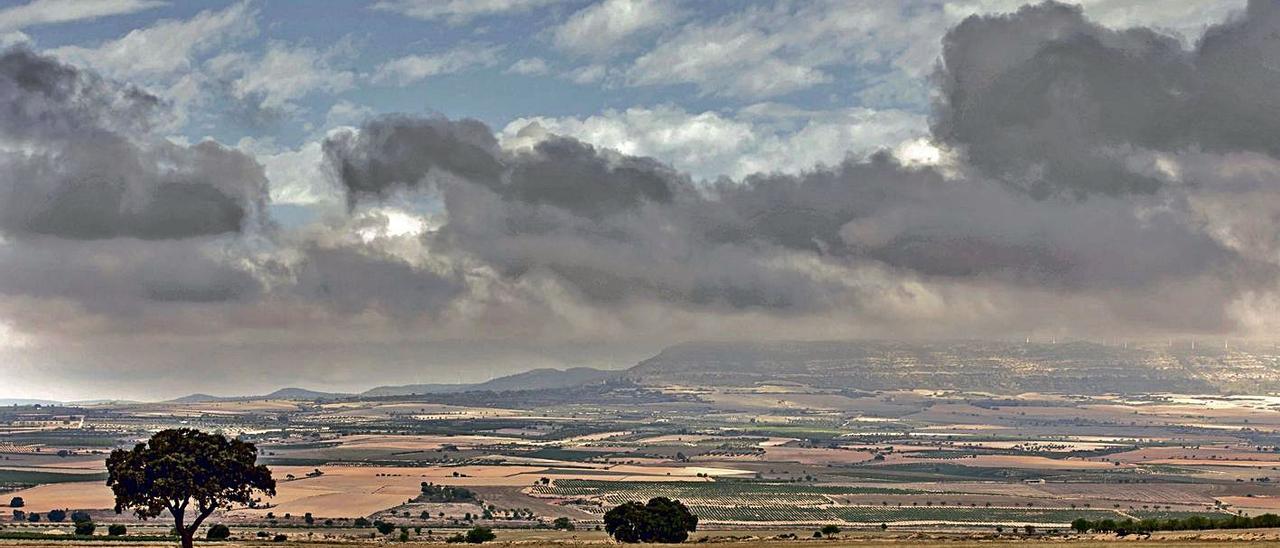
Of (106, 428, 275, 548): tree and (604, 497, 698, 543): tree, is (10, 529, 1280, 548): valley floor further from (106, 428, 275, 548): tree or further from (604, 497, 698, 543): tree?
(106, 428, 275, 548): tree

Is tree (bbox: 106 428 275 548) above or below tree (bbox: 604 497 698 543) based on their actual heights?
above

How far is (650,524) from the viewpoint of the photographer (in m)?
189

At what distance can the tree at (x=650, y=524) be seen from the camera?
189 meters

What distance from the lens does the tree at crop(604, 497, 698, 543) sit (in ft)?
620

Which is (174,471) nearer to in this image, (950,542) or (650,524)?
(650,524)

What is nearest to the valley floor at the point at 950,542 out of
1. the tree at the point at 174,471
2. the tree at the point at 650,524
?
the tree at the point at 650,524

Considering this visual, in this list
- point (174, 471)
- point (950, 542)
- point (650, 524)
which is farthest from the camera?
point (650, 524)

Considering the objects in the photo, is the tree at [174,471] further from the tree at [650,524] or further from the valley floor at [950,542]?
the tree at [650,524]

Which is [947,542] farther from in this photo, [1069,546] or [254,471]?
[254,471]

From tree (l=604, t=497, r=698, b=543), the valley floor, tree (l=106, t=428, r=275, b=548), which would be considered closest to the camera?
the valley floor

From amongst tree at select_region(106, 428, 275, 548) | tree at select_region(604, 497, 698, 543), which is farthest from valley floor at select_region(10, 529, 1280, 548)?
tree at select_region(106, 428, 275, 548)

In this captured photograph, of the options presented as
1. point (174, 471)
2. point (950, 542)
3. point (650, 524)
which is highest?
point (174, 471)

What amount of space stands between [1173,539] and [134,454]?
112684 mm

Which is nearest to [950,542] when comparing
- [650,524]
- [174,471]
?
[650,524]
